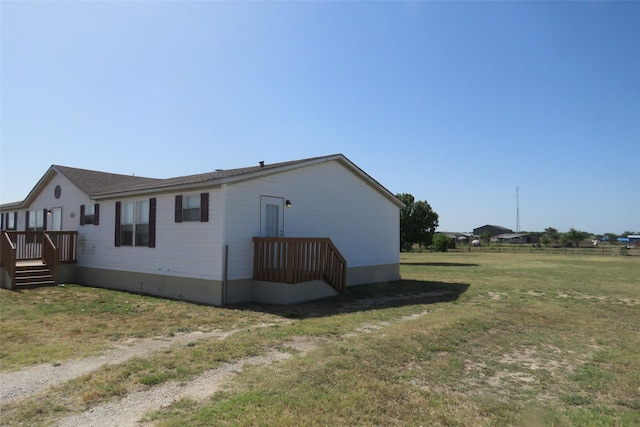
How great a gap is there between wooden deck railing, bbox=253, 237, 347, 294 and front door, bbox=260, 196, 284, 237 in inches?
25.4

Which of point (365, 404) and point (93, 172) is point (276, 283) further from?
point (93, 172)

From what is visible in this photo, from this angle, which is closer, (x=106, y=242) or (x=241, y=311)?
(x=241, y=311)

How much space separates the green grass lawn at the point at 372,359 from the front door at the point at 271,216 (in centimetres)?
236

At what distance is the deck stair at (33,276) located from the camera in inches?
486

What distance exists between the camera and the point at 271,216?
439 inches

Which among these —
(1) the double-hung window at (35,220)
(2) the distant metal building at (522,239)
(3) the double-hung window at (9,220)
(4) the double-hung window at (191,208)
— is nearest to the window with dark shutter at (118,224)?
(4) the double-hung window at (191,208)

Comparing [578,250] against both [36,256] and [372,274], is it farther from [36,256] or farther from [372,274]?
[36,256]

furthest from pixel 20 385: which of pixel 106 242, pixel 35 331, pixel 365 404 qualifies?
pixel 106 242

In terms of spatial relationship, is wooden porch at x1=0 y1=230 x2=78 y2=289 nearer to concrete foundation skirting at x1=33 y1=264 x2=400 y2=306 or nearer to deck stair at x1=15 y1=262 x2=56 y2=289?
deck stair at x1=15 y1=262 x2=56 y2=289

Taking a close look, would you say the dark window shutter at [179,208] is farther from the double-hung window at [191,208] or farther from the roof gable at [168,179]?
the roof gable at [168,179]

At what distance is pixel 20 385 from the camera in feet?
14.3

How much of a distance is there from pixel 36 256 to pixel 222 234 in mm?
9826

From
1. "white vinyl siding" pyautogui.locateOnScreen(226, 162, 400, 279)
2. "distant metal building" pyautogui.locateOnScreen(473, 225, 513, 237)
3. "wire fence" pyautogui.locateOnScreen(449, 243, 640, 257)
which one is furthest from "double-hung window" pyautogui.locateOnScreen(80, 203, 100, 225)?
"distant metal building" pyautogui.locateOnScreen(473, 225, 513, 237)

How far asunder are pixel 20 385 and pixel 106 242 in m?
9.72
